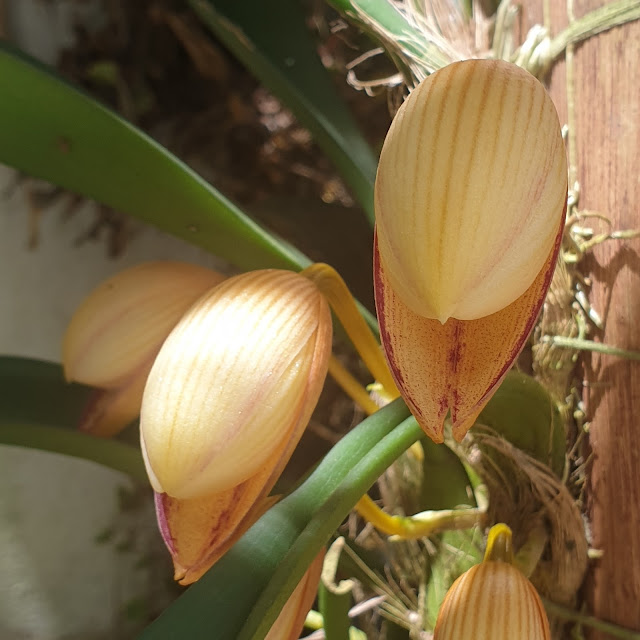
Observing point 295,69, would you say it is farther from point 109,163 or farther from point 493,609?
point 493,609

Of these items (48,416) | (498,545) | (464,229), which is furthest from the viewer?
(48,416)

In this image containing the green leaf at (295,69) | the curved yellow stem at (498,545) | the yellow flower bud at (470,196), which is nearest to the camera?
the yellow flower bud at (470,196)

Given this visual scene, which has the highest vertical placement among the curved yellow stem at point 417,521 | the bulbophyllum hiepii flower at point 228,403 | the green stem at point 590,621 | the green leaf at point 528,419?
the bulbophyllum hiepii flower at point 228,403

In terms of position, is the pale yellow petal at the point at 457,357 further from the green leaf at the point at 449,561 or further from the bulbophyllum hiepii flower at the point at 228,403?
the green leaf at the point at 449,561

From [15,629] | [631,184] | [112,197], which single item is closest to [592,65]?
[631,184]

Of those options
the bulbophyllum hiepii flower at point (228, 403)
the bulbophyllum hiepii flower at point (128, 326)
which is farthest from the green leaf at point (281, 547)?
the bulbophyllum hiepii flower at point (128, 326)

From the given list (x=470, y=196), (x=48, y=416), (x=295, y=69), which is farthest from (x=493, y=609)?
(x=295, y=69)
